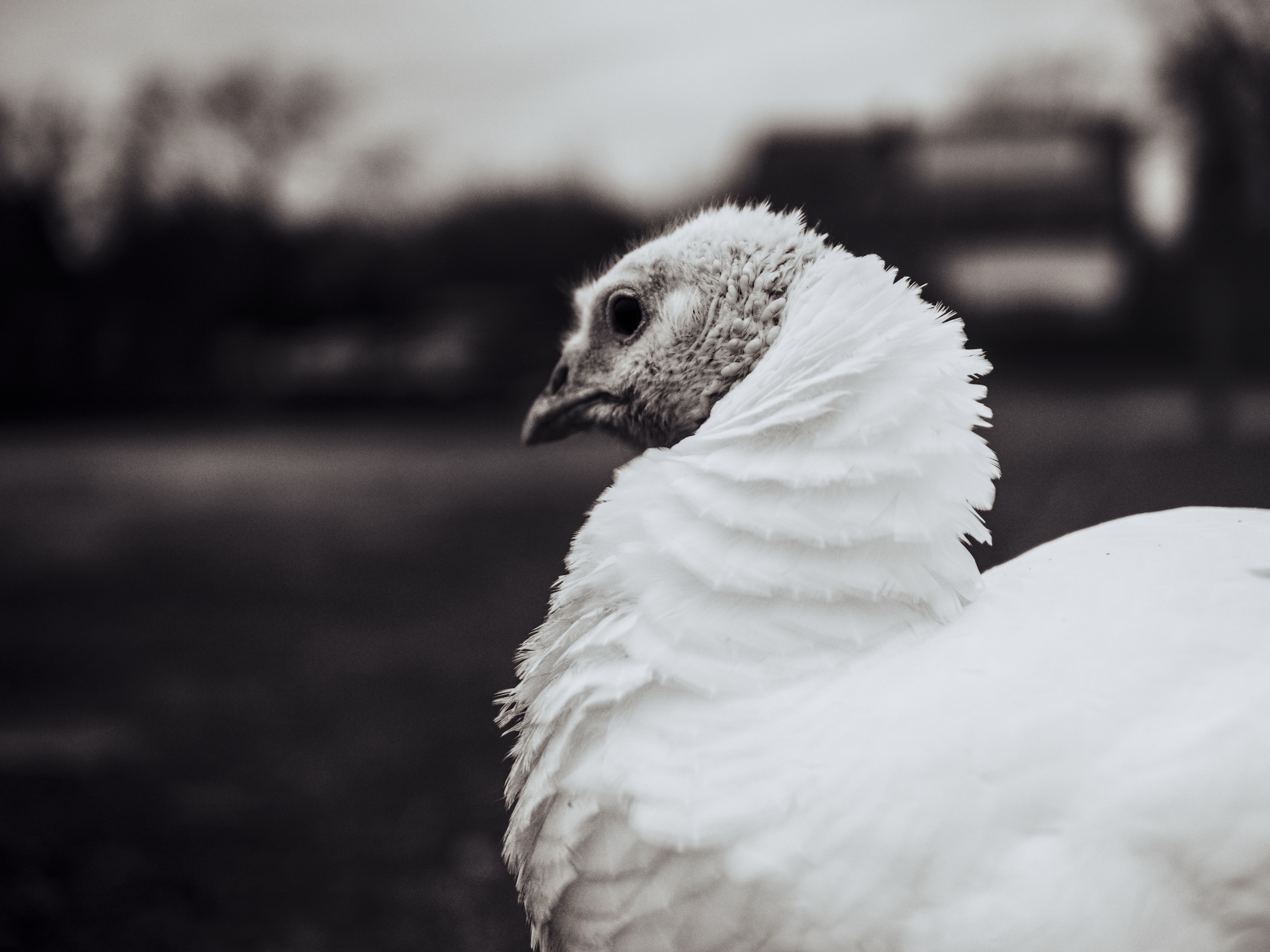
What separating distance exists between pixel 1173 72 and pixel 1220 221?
1060 mm

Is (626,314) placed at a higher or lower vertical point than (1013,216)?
higher

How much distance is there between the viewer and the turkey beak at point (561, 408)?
1.99 meters

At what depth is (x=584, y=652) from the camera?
4.54 ft

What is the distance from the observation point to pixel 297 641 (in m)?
6.53

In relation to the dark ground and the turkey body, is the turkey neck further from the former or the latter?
the dark ground

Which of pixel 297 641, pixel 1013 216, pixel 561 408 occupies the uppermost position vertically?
pixel 561 408

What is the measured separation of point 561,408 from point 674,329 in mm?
365

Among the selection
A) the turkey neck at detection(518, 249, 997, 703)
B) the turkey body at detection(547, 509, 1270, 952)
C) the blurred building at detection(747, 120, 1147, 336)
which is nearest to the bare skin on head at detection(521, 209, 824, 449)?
the turkey neck at detection(518, 249, 997, 703)

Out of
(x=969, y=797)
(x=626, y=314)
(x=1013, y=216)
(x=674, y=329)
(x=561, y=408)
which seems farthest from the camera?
(x=1013, y=216)

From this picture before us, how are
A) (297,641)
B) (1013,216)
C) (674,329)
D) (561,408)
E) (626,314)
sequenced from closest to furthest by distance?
1. (674,329)
2. (626,314)
3. (561,408)
4. (1013,216)
5. (297,641)

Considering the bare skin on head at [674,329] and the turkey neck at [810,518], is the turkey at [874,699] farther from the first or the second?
the bare skin on head at [674,329]

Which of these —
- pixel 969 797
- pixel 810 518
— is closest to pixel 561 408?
pixel 810 518

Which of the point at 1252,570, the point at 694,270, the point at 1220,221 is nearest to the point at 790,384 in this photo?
the point at 694,270

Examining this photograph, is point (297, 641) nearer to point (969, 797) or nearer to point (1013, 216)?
point (1013, 216)
